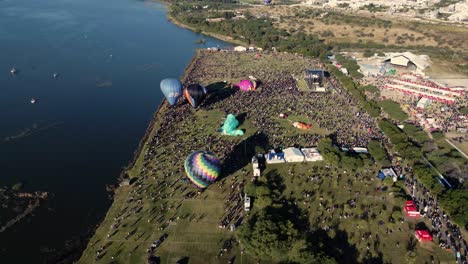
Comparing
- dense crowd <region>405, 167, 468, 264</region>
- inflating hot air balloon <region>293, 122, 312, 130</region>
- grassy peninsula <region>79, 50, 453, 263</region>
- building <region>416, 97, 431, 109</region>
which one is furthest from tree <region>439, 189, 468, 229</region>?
building <region>416, 97, 431, 109</region>

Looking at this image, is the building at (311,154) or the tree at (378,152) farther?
the building at (311,154)

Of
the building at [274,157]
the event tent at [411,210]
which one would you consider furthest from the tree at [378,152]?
the building at [274,157]

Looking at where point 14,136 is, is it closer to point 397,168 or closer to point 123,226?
point 123,226

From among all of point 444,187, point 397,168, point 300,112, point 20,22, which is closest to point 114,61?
point 300,112

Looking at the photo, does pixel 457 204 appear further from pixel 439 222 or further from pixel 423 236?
pixel 423 236

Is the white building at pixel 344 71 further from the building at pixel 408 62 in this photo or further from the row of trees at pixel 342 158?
the row of trees at pixel 342 158

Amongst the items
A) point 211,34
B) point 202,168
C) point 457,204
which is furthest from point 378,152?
point 211,34
